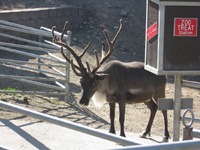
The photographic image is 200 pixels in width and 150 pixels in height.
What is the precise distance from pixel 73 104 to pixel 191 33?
228 inches

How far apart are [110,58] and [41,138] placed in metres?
8.84

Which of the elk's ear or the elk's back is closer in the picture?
the elk's ear

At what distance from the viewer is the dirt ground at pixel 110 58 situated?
28.1 feet

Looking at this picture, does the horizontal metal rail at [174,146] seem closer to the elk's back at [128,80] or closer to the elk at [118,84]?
the elk at [118,84]

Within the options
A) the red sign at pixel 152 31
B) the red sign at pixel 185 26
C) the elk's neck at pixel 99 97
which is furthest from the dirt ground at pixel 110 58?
the red sign at pixel 185 26

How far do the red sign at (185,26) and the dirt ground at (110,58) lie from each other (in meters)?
3.92

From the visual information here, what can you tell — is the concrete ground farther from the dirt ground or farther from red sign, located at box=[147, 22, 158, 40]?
red sign, located at box=[147, 22, 158, 40]

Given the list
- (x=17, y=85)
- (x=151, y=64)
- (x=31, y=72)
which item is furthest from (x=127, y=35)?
(x=151, y=64)

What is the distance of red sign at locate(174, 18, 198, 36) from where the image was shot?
4.01 m

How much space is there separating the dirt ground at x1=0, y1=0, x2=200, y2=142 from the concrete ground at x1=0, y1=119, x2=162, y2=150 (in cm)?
104

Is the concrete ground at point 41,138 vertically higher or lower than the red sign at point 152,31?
lower

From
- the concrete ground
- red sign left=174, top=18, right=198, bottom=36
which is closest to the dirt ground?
the concrete ground

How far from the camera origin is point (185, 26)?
407cm

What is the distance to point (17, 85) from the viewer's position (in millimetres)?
10172
